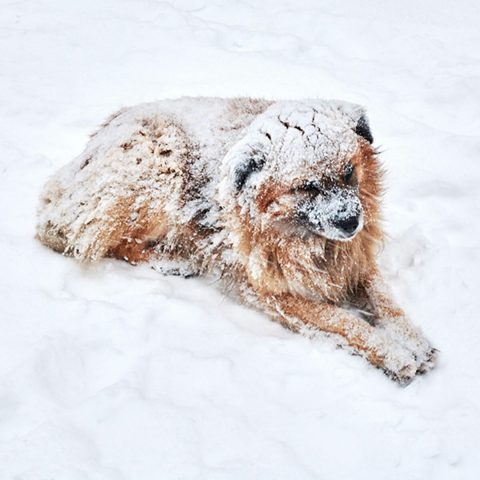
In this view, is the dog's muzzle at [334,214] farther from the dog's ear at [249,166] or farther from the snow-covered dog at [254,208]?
the dog's ear at [249,166]

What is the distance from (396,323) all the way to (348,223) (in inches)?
24.8

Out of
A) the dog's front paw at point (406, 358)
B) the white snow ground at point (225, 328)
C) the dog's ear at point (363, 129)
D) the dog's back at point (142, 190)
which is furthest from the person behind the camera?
the dog's back at point (142, 190)

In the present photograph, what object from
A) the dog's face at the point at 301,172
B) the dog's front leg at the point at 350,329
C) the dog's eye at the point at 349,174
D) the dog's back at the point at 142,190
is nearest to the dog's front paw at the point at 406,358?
the dog's front leg at the point at 350,329

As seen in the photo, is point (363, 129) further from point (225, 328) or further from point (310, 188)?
point (225, 328)

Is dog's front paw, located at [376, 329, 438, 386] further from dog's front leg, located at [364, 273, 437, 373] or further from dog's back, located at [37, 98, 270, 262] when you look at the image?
dog's back, located at [37, 98, 270, 262]

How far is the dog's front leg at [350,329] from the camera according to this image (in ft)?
9.65

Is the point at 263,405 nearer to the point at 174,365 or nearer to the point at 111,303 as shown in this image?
the point at 174,365

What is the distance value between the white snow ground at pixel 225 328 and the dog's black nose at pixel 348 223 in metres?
0.62

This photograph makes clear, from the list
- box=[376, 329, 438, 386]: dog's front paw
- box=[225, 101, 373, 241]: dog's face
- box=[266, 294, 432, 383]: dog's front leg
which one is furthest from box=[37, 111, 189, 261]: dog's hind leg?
box=[376, 329, 438, 386]: dog's front paw

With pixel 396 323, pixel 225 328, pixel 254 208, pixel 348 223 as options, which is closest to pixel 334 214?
pixel 348 223

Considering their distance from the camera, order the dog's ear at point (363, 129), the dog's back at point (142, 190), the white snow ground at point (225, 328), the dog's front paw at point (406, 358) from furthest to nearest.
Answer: the dog's back at point (142, 190), the dog's ear at point (363, 129), the dog's front paw at point (406, 358), the white snow ground at point (225, 328)

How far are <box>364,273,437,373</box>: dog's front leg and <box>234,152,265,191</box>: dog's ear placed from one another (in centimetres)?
95

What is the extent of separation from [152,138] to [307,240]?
1158 mm

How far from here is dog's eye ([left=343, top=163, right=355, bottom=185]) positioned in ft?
10.0
